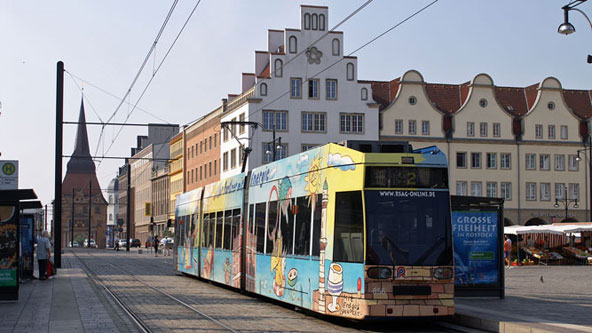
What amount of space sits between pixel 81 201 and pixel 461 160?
4605 inches

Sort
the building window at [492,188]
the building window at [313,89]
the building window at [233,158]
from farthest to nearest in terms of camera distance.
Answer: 1. the building window at [492,188]
2. the building window at [233,158]
3. the building window at [313,89]

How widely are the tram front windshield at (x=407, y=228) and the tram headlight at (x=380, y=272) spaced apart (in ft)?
0.32

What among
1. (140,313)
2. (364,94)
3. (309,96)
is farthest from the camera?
(364,94)

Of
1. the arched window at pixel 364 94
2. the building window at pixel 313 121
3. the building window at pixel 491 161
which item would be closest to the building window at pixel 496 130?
the building window at pixel 491 161

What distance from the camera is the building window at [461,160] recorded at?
7519 centimetres

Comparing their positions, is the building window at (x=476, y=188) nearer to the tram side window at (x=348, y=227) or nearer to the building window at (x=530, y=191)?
the building window at (x=530, y=191)

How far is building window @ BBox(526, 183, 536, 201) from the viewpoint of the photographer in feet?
250

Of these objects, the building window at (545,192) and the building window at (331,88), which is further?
the building window at (545,192)

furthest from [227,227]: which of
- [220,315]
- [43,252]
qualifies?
[43,252]

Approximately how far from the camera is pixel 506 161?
76062 millimetres

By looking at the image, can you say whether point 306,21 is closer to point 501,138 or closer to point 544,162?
point 501,138

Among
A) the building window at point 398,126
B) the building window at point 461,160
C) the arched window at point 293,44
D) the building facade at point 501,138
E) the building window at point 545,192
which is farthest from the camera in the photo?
the building window at point 545,192

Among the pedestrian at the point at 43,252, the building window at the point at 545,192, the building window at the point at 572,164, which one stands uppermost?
the building window at the point at 572,164

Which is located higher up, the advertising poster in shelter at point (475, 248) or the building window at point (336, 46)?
the building window at point (336, 46)
